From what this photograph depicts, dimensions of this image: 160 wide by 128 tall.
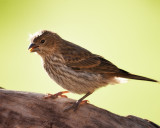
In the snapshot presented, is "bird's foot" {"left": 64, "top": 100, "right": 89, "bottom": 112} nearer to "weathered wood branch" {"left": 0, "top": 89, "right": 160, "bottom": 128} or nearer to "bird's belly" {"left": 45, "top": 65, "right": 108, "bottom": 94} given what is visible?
"weathered wood branch" {"left": 0, "top": 89, "right": 160, "bottom": 128}

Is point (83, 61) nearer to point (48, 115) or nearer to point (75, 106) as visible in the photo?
point (75, 106)

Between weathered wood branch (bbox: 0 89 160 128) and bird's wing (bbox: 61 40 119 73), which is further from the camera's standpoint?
bird's wing (bbox: 61 40 119 73)

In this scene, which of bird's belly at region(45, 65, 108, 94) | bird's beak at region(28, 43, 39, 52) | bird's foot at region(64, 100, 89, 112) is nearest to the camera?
bird's foot at region(64, 100, 89, 112)

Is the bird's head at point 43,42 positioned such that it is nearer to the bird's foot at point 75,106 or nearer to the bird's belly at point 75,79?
the bird's belly at point 75,79

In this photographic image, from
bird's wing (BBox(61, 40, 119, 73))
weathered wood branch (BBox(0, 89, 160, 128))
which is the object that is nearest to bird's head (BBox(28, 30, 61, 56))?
bird's wing (BBox(61, 40, 119, 73))

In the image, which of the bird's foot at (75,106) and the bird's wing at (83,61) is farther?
the bird's wing at (83,61)

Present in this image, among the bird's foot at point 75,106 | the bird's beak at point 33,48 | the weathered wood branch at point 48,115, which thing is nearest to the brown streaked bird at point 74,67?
the bird's beak at point 33,48

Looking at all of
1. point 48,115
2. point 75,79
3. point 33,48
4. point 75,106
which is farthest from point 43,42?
point 48,115
